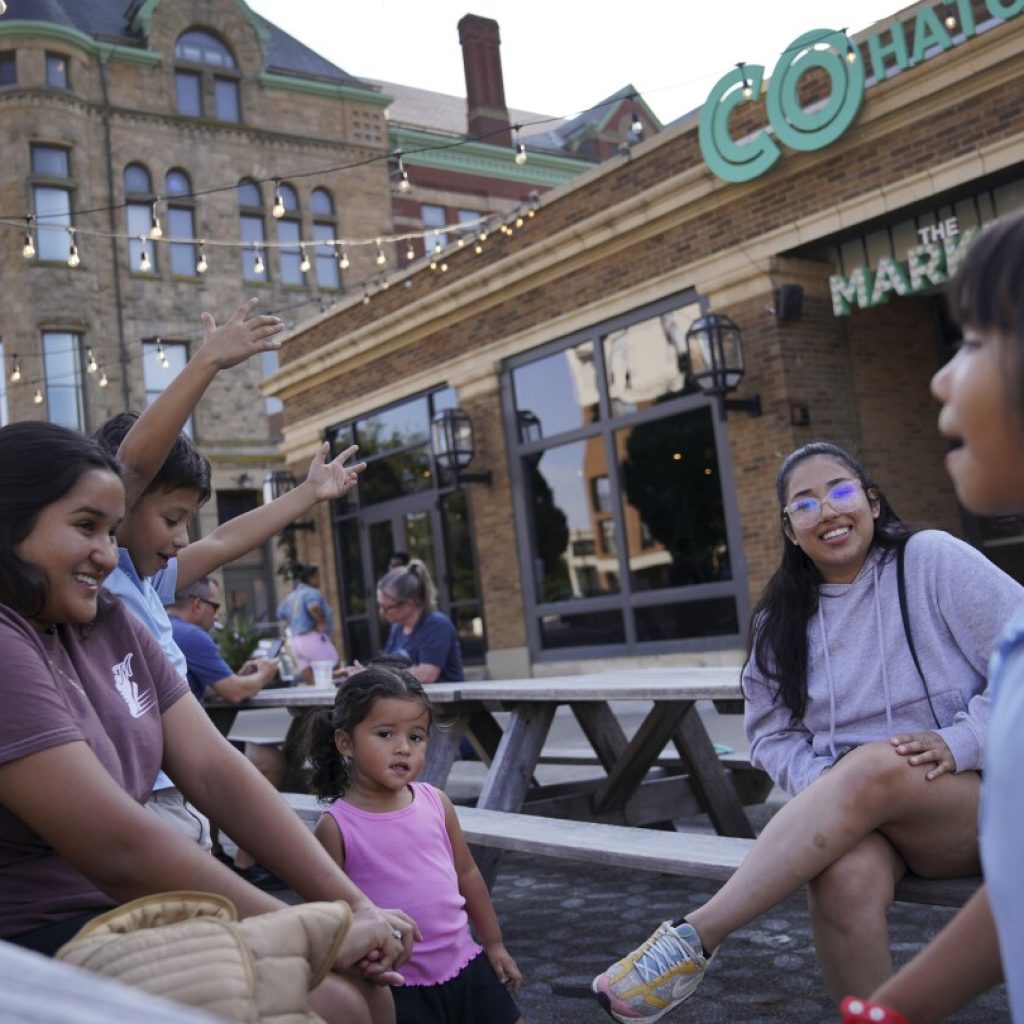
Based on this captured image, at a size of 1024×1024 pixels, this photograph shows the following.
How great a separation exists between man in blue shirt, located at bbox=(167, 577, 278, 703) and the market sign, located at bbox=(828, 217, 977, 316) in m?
6.75

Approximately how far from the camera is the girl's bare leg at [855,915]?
2.59m

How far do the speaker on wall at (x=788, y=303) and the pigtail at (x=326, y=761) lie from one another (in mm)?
8757

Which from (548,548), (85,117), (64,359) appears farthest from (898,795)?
(85,117)

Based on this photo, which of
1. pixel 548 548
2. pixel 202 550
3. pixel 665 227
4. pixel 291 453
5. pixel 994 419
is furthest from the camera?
pixel 291 453

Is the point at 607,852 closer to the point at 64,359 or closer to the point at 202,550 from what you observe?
the point at 202,550

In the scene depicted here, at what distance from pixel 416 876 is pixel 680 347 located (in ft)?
32.6

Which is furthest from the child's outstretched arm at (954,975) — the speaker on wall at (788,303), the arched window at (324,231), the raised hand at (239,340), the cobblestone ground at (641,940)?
the arched window at (324,231)

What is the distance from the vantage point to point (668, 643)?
41.7 ft

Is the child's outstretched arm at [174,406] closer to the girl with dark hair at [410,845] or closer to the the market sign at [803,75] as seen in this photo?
the girl with dark hair at [410,845]

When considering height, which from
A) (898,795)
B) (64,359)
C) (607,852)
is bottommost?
(607,852)

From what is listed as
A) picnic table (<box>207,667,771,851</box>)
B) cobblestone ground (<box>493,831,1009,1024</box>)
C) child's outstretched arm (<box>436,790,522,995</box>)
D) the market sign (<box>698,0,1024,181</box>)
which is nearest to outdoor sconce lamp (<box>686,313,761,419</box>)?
the market sign (<box>698,0,1024,181</box>)

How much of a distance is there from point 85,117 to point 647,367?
741 inches

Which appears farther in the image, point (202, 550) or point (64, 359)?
point (64, 359)

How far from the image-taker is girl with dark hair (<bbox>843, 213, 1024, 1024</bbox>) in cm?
116
